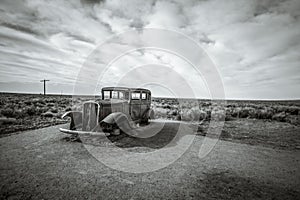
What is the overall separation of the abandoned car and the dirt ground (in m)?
1.05

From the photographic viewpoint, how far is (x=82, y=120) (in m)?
6.57

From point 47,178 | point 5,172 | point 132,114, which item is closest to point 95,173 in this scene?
point 47,178

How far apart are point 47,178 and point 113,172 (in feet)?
4.54

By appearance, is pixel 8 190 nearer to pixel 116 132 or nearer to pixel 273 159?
pixel 116 132

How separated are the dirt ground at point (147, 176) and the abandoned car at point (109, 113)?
1052 mm

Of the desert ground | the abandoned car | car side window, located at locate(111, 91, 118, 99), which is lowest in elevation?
the desert ground

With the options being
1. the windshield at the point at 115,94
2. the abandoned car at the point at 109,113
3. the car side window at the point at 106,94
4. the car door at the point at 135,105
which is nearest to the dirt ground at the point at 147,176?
the abandoned car at the point at 109,113

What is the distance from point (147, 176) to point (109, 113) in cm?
396

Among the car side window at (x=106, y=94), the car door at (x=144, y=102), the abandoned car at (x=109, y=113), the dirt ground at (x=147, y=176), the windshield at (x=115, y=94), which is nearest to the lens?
the dirt ground at (x=147, y=176)

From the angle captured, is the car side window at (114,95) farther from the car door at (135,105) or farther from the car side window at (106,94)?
the car door at (135,105)

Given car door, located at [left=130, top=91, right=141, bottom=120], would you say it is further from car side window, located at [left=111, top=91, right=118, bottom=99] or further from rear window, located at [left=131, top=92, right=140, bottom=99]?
car side window, located at [left=111, top=91, right=118, bottom=99]

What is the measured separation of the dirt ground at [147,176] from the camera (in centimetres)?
285

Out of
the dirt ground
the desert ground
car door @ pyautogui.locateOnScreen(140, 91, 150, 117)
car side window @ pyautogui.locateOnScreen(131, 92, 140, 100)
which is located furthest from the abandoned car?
the dirt ground

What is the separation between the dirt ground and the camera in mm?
2852
